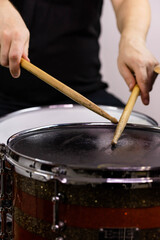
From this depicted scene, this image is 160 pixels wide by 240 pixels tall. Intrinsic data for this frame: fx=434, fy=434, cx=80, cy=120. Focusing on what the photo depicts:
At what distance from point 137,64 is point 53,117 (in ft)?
0.92

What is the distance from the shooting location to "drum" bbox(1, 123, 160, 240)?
0.68 m

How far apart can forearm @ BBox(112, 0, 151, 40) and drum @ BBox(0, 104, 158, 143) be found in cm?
22

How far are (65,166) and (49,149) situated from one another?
0.10 m

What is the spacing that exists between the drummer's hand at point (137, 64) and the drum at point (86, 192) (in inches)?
11.7

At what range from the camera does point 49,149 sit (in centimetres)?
78

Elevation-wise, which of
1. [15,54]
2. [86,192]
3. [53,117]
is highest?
[15,54]

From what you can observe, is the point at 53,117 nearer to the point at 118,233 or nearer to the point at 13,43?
the point at 13,43

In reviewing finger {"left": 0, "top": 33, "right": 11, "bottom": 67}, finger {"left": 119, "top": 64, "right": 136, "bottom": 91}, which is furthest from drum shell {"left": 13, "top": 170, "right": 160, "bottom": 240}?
finger {"left": 119, "top": 64, "right": 136, "bottom": 91}

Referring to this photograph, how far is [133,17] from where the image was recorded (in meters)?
1.25

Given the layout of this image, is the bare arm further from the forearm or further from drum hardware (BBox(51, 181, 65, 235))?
drum hardware (BBox(51, 181, 65, 235))

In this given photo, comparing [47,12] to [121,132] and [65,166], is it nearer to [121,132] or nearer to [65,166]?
[121,132]

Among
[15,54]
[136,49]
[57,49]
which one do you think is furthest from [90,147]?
[57,49]

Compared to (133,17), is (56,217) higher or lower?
lower

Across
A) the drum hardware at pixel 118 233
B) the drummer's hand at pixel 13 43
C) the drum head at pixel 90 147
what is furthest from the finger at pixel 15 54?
the drum hardware at pixel 118 233
